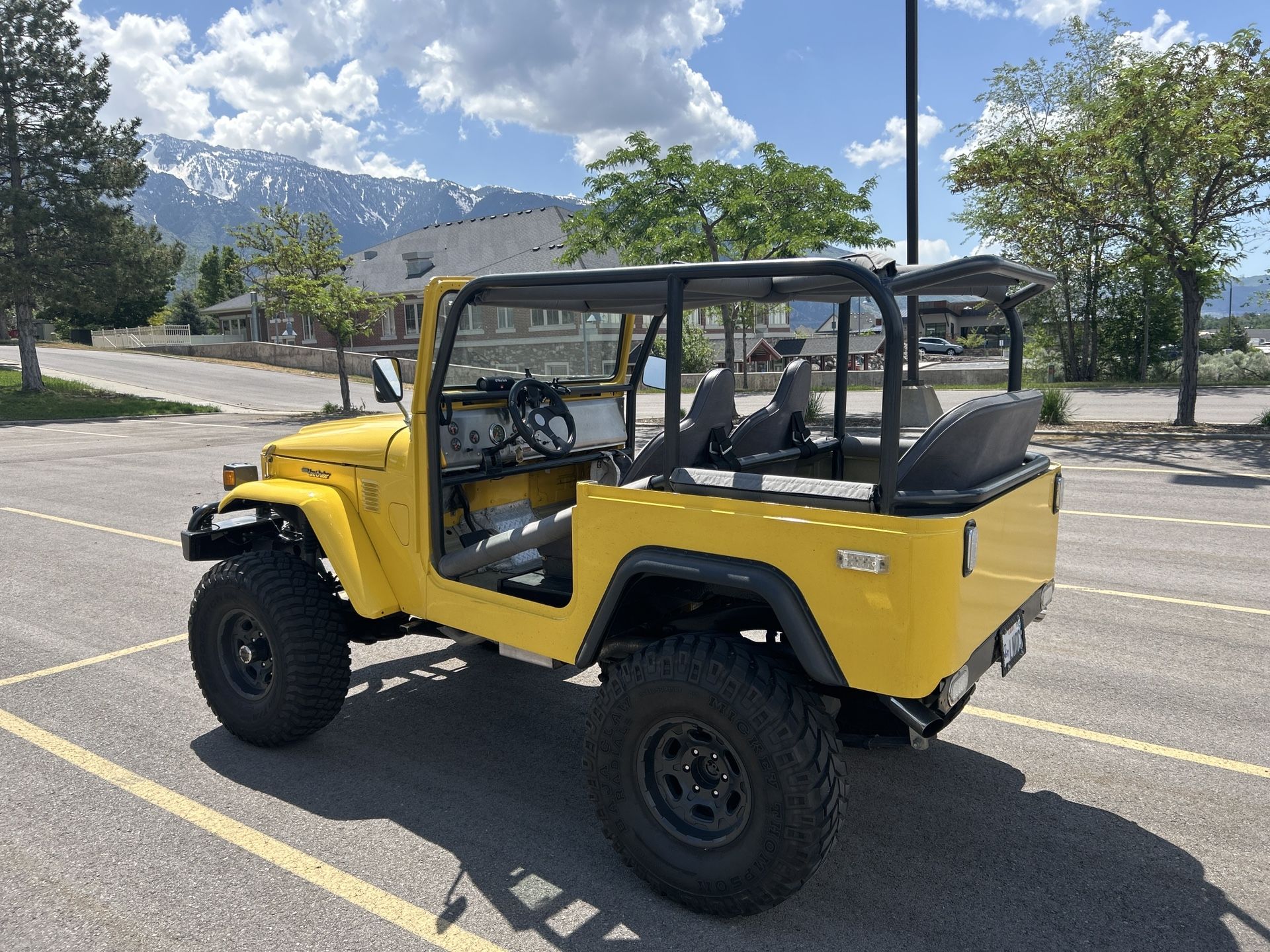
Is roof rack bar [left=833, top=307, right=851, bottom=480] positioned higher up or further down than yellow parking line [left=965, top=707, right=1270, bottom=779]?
higher up

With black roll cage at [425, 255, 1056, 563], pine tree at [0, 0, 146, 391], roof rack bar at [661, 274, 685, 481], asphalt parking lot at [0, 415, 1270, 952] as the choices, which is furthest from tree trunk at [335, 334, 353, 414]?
roof rack bar at [661, 274, 685, 481]

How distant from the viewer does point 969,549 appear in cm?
266

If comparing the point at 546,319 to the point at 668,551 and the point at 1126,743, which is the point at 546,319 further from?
the point at 1126,743

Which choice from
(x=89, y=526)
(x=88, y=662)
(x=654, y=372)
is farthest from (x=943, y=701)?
(x=89, y=526)

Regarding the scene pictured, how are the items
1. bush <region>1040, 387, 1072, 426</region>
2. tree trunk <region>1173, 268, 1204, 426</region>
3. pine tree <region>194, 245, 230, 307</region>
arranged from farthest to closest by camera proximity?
pine tree <region>194, 245, 230, 307</region>, bush <region>1040, 387, 1072, 426</region>, tree trunk <region>1173, 268, 1204, 426</region>

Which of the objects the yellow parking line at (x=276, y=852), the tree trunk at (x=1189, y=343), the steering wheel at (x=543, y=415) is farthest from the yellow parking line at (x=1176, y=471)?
the yellow parking line at (x=276, y=852)

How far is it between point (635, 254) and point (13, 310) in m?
23.8

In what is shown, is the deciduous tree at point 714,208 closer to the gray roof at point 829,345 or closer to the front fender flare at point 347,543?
the gray roof at point 829,345

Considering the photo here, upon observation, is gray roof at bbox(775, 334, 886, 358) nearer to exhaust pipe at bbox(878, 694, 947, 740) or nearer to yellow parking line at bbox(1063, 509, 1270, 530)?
exhaust pipe at bbox(878, 694, 947, 740)

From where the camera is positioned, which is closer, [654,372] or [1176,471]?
[654,372]

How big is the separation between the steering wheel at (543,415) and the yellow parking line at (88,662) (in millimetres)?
3016

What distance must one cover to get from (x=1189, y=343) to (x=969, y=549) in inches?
623

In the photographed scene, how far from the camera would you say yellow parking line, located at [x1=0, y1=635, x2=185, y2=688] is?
499 centimetres

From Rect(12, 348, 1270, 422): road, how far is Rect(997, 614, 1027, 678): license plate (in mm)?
2578
